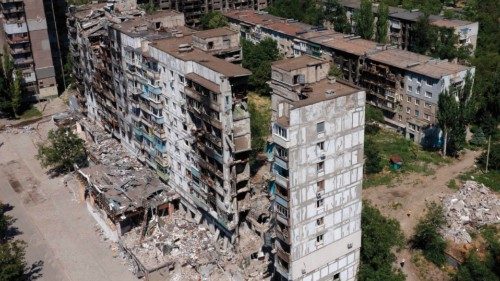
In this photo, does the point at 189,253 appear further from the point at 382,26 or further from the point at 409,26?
the point at 409,26

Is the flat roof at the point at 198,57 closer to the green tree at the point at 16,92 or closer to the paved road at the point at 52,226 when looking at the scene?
the paved road at the point at 52,226

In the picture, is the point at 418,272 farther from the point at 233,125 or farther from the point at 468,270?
the point at 233,125

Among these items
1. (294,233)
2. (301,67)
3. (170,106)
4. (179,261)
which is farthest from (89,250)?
(301,67)

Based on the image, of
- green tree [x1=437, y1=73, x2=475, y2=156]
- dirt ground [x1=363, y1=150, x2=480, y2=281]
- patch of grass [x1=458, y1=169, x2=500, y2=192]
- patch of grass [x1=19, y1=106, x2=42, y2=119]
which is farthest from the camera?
patch of grass [x1=19, y1=106, x2=42, y2=119]

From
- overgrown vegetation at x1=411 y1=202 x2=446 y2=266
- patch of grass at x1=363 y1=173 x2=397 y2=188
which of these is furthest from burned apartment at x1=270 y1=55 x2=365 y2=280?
patch of grass at x1=363 y1=173 x2=397 y2=188

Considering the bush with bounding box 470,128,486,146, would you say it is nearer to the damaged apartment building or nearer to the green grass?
the green grass

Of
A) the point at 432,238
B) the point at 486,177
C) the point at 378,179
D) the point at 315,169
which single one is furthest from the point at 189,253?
the point at 486,177
